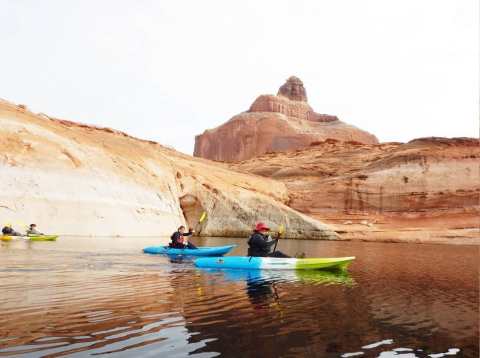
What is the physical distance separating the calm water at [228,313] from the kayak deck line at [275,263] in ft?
2.46

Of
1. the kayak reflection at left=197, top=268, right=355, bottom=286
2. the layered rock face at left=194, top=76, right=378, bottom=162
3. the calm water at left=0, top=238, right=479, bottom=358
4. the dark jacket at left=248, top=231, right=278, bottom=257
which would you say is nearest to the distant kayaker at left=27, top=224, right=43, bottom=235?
the calm water at left=0, top=238, right=479, bottom=358

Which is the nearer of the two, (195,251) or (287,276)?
(287,276)

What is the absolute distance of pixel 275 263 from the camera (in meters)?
15.1

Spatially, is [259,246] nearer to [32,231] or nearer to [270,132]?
[32,231]

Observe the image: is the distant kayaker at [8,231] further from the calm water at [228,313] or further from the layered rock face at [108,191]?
the calm water at [228,313]

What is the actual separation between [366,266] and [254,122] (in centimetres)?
9434

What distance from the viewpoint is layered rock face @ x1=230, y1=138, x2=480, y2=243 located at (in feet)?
135

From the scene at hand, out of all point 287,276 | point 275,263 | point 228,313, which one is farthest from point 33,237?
point 228,313

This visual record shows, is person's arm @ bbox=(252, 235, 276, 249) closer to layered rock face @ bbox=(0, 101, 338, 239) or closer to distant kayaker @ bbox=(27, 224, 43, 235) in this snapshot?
distant kayaker @ bbox=(27, 224, 43, 235)

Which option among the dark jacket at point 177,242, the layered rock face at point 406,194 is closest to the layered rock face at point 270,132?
the layered rock face at point 406,194

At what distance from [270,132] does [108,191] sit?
259 ft

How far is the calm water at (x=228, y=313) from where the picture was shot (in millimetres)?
6215

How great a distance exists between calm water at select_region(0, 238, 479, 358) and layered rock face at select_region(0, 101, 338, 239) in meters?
14.3

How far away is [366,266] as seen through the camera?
1750 cm
